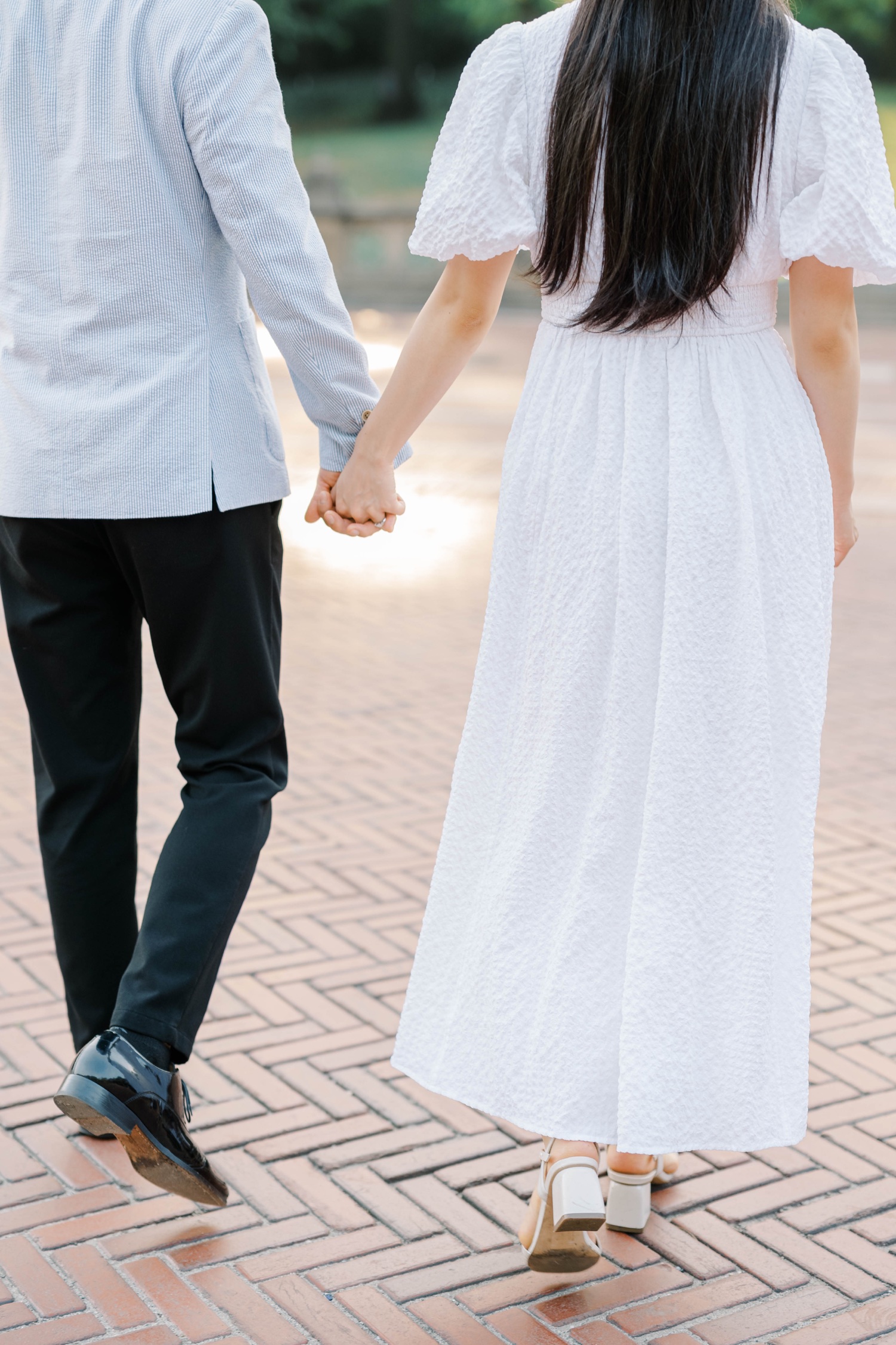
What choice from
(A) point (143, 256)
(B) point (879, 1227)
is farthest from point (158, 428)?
(B) point (879, 1227)

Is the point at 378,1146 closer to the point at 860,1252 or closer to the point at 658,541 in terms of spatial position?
the point at 860,1252

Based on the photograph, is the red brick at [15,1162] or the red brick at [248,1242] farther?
the red brick at [15,1162]

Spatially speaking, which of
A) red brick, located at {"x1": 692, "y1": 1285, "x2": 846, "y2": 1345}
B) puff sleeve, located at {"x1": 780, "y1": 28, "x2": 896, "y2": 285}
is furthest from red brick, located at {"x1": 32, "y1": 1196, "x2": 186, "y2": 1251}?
puff sleeve, located at {"x1": 780, "y1": 28, "x2": 896, "y2": 285}

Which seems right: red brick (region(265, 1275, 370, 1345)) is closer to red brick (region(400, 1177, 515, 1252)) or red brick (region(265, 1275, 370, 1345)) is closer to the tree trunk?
red brick (region(400, 1177, 515, 1252))

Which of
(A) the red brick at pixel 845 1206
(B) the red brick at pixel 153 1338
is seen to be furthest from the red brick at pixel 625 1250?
(B) the red brick at pixel 153 1338

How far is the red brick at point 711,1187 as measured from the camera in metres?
2.54

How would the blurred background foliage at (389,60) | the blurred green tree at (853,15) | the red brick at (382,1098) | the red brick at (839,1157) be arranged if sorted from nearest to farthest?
the red brick at (839,1157)
the red brick at (382,1098)
the blurred background foliage at (389,60)
the blurred green tree at (853,15)

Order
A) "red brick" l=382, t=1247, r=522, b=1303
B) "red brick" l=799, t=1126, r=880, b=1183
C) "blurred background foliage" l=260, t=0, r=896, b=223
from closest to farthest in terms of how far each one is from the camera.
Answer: "red brick" l=382, t=1247, r=522, b=1303, "red brick" l=799, t=1126, r=880, b=1183, "blurred background foliage" l=260, t=0, r=896, b=223

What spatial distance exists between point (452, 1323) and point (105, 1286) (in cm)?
50

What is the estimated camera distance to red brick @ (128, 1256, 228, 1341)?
85.0 inches

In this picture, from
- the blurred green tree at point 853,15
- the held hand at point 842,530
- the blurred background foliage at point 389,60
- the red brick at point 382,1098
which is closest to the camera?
the held hand at point 842,530

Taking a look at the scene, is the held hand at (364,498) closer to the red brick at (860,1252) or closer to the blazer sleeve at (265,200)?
the blazer sleeve at (265,200)

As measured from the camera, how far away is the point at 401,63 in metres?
40.7

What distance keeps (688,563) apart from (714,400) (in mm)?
233
